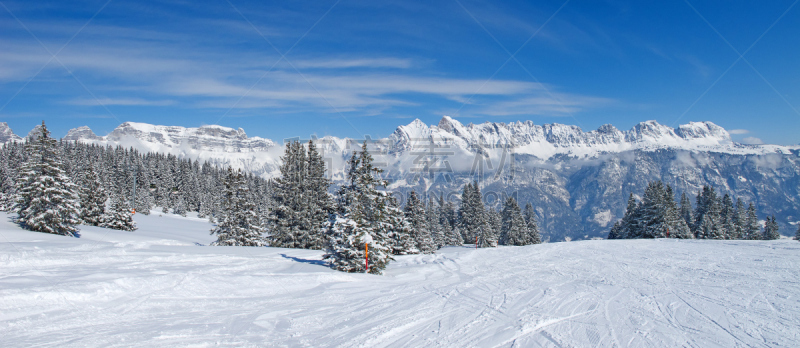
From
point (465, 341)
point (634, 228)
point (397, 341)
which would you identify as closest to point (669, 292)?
point (465, 341)

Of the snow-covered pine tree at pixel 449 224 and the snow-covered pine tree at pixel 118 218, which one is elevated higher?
the snow-covered pine tree at pixel 118 218

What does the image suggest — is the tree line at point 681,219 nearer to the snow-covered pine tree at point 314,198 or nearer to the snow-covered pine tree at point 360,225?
the snow-covered pine tree at point 314,198

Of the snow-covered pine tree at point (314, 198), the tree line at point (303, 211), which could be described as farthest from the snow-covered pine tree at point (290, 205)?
the snow-covered pine tree at point (314, 198)

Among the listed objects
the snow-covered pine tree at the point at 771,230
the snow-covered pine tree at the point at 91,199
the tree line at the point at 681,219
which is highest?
the snow-covered pine tree at the point at 91,199

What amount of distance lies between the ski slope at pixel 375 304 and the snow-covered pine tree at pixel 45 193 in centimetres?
1090

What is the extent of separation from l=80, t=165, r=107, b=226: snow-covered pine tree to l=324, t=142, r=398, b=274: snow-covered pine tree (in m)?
33.1

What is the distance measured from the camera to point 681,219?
2018 inches

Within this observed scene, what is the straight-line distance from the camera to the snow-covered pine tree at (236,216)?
31.8 metres

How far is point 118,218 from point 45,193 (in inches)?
600

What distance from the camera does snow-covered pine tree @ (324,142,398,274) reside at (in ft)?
57.9

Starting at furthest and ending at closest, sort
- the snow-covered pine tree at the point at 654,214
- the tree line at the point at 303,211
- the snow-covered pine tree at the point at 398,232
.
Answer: the snow-covered pine tree at the point at 654,214 < the snow-covered pine tree at the point at 398,232 < the tree line at the point at 303,211

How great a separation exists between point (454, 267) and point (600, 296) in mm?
9613

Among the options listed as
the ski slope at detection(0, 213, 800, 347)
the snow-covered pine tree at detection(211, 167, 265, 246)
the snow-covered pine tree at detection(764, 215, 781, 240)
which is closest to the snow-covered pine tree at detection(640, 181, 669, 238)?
the snow-covered pine tree at detection(764, 215, 781, 240)

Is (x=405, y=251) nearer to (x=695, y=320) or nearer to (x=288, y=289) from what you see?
(x=288, y=289)
